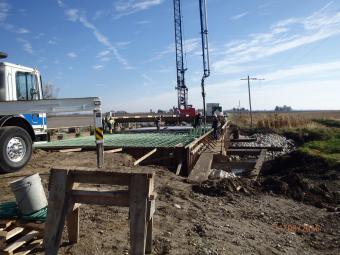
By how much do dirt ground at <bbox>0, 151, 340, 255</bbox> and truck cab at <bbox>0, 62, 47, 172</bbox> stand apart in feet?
1.54

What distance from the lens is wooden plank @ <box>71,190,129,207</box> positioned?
4781 millimetres

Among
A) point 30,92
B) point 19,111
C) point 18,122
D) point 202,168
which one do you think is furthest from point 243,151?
point 19,111

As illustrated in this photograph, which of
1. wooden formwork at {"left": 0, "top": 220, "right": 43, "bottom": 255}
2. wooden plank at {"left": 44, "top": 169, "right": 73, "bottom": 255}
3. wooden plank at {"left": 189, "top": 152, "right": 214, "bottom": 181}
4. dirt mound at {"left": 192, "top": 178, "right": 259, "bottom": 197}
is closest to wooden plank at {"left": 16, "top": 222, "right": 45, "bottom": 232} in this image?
wooden formwork at {"left": 0, "top": 220, "right": 43, "bottom": 255}

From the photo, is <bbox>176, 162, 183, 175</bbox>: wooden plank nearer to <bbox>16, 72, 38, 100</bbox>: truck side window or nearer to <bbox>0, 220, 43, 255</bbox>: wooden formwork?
<bbox>16, 72, 38, 100</bbox>: truck side window

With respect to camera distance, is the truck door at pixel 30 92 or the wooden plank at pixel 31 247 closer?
the wooden plank at pixel 31 247

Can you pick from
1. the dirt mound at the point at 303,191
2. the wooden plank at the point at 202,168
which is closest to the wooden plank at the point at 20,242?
the wooden plank at the point at 202,168

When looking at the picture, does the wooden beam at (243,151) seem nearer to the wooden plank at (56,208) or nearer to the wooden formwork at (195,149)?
the wooden formwork at (195,149)

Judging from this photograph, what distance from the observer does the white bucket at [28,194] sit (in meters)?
5.48

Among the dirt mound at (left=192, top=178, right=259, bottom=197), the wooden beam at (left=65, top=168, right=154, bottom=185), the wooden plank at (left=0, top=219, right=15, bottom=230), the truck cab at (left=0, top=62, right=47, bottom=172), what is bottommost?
the dirt mound at (left=192, top=178, right=259, bottom=197)

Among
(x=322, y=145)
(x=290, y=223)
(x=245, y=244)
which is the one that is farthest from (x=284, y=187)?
(x=322, y=145)

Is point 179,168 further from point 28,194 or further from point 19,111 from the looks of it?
point 28,194

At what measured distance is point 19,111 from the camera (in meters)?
9.90

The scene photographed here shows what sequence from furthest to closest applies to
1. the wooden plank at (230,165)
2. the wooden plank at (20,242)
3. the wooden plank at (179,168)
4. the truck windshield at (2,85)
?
1. the wooden plank at (230,165)
2. the wooden plank at (179,168)
3. the truck windshield at (2,85)
4. the wooden plank at (20,242)

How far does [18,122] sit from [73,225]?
19.4 ft
